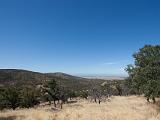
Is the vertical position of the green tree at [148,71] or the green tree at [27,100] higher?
the green tree at [148,71]

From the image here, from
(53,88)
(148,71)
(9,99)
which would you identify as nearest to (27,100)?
(9,99)

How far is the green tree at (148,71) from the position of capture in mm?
32406

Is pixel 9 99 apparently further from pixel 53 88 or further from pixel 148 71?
pixel 148 71

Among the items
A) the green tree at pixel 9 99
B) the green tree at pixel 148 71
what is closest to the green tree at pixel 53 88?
the green tree at pixel 9 99

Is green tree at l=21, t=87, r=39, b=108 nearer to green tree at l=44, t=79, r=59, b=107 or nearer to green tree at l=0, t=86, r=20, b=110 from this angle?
green tree at l=0, t=86, r=20, b=110

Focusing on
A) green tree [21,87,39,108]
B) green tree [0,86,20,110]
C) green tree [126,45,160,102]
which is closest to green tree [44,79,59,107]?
green tree [21,87,39,108]

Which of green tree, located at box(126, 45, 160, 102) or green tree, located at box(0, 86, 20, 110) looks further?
green tree, located at box(0, 86, 20, 110)

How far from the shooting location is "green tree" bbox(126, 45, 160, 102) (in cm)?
3241

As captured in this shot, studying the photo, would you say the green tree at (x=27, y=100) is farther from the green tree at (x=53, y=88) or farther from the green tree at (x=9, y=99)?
the green tree at (x=53, y=88)

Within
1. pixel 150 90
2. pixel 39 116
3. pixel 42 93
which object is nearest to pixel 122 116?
pixel 39 116

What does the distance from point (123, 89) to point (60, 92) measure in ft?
144

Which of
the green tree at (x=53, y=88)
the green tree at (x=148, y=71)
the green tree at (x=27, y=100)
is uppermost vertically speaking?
the green tree at (x=148, y=71)

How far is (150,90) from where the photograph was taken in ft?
107

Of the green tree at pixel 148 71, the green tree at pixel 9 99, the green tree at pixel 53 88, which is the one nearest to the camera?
the green tree at pixel 148 71
